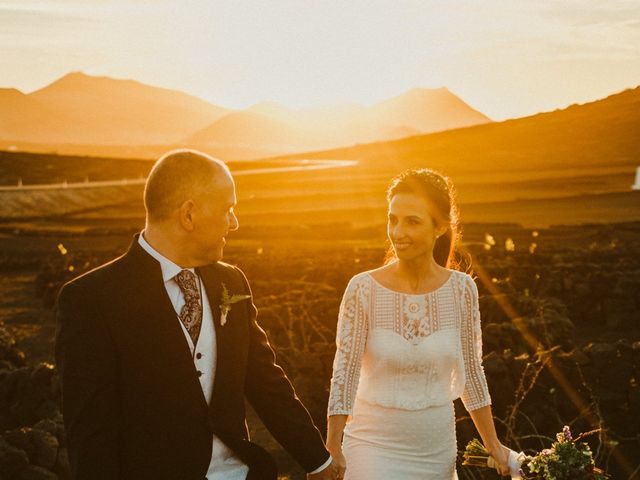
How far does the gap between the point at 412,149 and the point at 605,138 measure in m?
26.5

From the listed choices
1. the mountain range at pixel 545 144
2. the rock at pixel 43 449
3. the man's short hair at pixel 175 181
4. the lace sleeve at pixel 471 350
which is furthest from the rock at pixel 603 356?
the mountain range at pixel 545 144

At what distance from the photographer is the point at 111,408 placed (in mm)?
2650

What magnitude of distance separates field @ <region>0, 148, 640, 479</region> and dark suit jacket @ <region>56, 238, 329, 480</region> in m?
2.80

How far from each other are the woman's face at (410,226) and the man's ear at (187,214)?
1.34 metres

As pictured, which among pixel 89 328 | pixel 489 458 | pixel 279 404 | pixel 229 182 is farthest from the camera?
pixel 489 458

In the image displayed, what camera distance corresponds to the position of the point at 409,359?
3867 millimetres

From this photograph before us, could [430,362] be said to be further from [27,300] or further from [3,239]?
[3,239]

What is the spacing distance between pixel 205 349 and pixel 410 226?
1401 mm

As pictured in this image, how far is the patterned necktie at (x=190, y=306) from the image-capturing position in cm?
286

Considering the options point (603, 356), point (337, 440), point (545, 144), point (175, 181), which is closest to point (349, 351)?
point (337, 440)

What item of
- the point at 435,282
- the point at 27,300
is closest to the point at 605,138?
the point at 27,300

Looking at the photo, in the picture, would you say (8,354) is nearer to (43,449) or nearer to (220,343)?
(43,449)

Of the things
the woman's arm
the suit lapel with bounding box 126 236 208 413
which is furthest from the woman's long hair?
the suit lapel with bounding box 126 236 208 413

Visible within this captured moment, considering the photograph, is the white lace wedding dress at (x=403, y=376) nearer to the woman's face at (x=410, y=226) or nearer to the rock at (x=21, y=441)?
the woman's face at (x=410, y=226)
